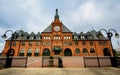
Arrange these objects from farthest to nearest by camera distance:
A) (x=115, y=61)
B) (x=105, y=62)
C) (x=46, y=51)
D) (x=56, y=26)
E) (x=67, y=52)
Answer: (x=56, y=26) → (x=67, y=52) → (x=46, y=51) → (x=105, y=62) → (x=115, y=61)

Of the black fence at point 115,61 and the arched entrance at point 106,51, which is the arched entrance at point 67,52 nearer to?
the arched entrance at point 106,51

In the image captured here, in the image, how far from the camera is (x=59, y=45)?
39.8 m

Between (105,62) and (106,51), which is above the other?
(106,51)

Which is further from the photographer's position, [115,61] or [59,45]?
[59,45]

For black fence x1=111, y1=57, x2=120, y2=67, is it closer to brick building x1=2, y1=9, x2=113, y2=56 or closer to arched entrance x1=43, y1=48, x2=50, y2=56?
brick building x1=2, y1=9, x2=113, y2=56

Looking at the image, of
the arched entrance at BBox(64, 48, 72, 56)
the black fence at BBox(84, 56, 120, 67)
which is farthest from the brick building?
the black fence at BBox(84, 56, 120, 67)

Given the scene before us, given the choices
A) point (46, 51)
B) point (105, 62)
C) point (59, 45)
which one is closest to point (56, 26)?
point (59, 45)

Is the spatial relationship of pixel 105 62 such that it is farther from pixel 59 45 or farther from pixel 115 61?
pixel 59 45

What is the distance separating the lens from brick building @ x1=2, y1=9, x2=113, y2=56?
39.5 metres

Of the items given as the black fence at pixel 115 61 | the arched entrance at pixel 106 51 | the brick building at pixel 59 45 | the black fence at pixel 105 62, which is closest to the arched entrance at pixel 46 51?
the brick building at pixel 59 45

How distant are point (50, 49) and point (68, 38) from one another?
33.3 feet

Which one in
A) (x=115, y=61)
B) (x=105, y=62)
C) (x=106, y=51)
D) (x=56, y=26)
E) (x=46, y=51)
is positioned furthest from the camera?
(x=56, y=26)

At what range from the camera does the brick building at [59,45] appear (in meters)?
39.5

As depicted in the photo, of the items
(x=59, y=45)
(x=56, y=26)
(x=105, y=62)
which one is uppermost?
(x=56, y=26)
